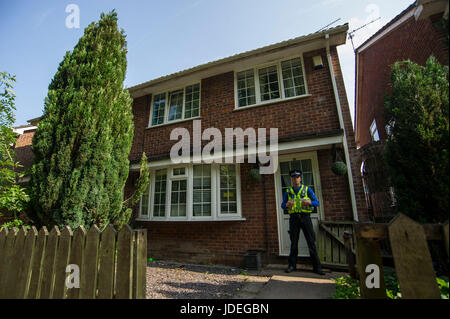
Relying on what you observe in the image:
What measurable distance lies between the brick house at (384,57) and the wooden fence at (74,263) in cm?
473

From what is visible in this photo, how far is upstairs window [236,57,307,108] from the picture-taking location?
6281 millimetres

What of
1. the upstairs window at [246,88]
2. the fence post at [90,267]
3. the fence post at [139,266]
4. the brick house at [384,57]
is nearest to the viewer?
the fence post at [139,266]

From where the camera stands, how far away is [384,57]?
839 cm

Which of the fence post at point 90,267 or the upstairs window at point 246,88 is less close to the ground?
the upstairs window at point 246,88

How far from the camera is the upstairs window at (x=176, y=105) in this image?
7.54 meters

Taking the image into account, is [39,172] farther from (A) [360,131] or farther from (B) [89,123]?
(A) [360,131]

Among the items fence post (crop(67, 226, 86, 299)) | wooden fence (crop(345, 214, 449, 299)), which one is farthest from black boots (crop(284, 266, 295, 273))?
fence post (crop(67, 226, 86, 299))

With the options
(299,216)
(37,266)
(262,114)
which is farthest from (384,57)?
(37,266)

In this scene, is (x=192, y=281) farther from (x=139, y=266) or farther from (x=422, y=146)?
(x=422, y=146)

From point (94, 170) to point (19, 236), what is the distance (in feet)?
4.52

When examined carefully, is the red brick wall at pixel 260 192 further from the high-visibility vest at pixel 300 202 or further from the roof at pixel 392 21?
the roof at pixel 392 21

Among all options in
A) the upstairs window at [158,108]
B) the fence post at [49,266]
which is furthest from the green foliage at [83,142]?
the upstairs window at [158,108]
